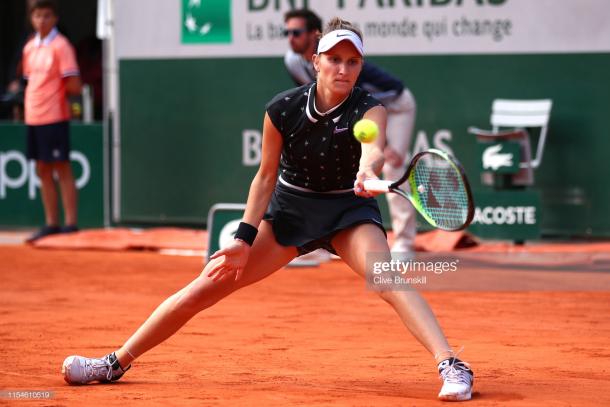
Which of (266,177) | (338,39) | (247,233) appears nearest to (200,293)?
(247,233)

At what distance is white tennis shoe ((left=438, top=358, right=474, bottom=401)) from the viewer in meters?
4.48

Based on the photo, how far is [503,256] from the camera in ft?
31.6

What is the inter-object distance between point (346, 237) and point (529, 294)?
11.2ft

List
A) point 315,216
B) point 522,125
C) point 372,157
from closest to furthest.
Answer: point 372,157
point 315,216
point 522,125

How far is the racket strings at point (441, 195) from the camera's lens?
4.54 m

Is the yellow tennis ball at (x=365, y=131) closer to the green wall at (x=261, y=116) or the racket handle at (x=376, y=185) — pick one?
the racket handle at (x=376, y=185)

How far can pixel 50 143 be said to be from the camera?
1096 centimetres

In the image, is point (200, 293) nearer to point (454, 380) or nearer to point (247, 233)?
point (247, 233)

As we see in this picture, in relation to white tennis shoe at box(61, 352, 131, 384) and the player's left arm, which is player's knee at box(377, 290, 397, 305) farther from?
white tennis shoe at box(61, 352, 131, 384)

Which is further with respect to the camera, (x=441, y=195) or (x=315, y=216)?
(x=315, y=216)

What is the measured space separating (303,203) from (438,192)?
21.6 inches

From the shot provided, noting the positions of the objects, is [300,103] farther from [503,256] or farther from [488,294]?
[503,256]

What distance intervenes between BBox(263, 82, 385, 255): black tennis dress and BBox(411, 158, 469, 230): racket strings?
225 mm

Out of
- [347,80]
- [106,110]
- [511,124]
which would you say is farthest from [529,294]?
[106,110]
